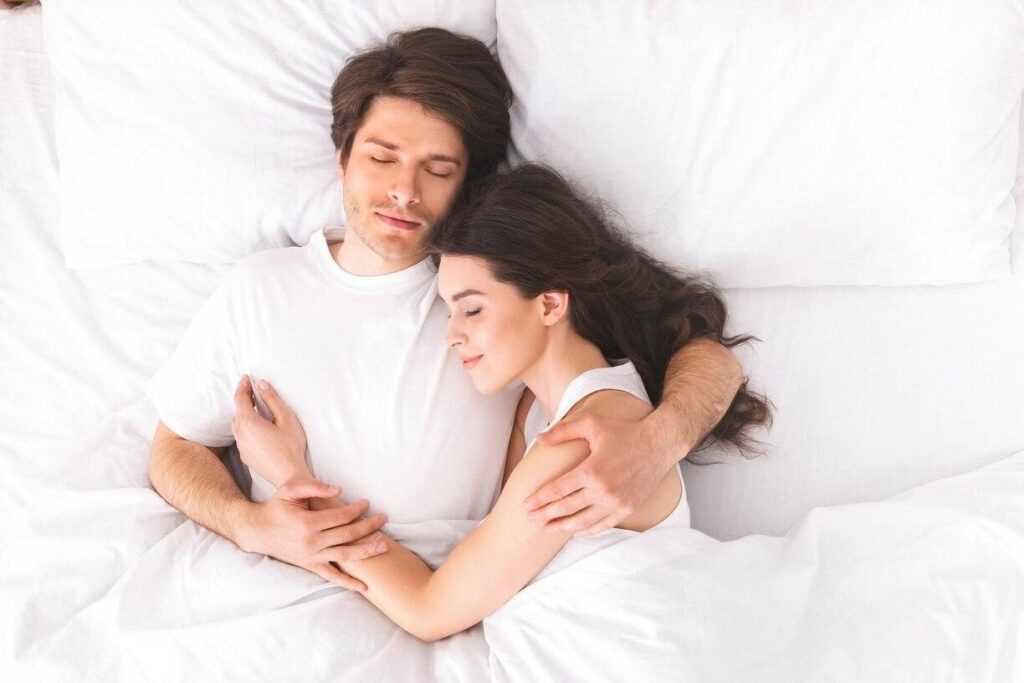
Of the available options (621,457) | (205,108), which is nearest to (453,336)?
(621,457)

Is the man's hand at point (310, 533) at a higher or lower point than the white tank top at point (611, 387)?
lower

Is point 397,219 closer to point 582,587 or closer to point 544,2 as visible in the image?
point 544,2

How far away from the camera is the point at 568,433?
4.98 ft

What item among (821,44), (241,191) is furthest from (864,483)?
(241,191)

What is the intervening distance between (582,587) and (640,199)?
0.77 meters

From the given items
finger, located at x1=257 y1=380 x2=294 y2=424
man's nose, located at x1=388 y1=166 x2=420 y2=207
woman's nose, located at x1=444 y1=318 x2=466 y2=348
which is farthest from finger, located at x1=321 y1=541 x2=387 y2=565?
man's nose, located at x1=388 y1=166 x2=420 y2=207

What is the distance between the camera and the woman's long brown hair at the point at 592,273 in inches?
67.0

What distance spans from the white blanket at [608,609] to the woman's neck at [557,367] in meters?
0.29

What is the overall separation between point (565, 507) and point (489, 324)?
1.19 feet

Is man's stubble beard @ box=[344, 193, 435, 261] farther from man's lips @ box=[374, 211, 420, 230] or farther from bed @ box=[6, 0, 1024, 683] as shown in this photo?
bed @ box=[6, 0, 1024, 683]

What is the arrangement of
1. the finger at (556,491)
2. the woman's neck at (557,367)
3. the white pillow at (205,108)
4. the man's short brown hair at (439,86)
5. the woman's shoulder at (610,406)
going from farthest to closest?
the white pillow at (205,108) < the man's short brown hair at (439,86) < the woman's neck at (557,367) < the woman's shoulder at (610,406) < the finger at (556,491)

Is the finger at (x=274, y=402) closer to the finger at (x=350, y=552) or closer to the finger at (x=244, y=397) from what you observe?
the finger at (x=244, y=397)

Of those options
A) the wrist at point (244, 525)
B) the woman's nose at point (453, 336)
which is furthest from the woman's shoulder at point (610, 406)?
the wrist at point (244, 525)

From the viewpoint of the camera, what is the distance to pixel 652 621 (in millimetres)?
1488
